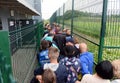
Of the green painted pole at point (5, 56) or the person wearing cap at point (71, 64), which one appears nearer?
the green painted pole at point (5, 56)

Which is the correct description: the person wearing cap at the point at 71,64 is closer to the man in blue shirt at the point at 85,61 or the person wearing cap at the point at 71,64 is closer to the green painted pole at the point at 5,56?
the man in blue shirt at the point at 85,61

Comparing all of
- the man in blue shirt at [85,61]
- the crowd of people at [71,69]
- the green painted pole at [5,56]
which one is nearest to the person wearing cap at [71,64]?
the crowd of people at [71,69]

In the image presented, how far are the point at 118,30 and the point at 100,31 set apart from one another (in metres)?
0.35

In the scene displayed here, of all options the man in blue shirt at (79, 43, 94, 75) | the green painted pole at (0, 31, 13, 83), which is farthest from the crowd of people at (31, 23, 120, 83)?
the green painted pole at (0, 31, 13, 83)

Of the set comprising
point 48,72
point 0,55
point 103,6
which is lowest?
point 48,72

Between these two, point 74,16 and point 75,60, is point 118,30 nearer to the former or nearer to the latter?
point 75,60

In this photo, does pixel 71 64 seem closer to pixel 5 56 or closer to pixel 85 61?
pixel 85 61

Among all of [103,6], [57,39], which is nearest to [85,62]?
[103,6]

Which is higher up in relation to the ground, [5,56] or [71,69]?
[5,56]

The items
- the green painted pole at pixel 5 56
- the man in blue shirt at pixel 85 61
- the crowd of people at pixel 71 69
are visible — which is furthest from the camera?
the man in blue shirt at pixel 85 61

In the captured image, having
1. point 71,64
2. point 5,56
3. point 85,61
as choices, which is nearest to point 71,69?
point 71,64

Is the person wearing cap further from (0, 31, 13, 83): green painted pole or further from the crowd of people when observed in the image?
(0, 31, 13, 83): green painted pole

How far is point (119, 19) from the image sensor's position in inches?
194

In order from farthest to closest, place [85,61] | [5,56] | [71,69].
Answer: [85,61]
[71,69]
[5,56]
